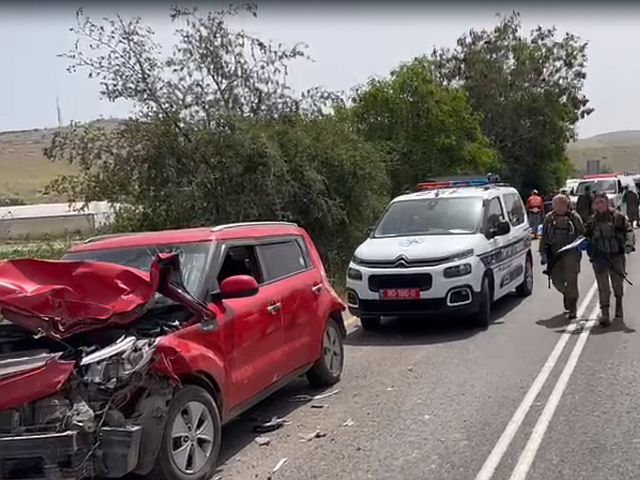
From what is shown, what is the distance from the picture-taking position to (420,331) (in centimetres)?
1076

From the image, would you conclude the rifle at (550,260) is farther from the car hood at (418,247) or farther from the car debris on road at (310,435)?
the car debris on road at (310,435)

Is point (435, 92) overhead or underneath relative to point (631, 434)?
overhead

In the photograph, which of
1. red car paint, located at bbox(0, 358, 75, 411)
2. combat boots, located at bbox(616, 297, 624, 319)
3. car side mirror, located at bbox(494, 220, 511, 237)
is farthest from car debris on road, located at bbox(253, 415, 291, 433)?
car side mirror, located at bbox(494, 220, 511, 237)

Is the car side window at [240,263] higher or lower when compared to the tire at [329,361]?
higher

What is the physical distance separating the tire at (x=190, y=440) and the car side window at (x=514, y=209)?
334 inches

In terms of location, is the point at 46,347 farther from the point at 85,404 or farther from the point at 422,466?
the point at 422,466

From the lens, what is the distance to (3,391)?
4488 millimetres

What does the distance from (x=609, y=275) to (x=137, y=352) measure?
7.46 metres

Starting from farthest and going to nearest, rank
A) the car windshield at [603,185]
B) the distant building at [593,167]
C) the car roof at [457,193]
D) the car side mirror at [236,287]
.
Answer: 1. the distant building at [593,167]
2. the car windshield at [603,185]
3. the car roof at [457,193]
4. the car side mirror at [236,287]

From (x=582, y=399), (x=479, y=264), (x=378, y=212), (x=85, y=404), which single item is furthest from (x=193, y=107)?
(x=85, y=404)

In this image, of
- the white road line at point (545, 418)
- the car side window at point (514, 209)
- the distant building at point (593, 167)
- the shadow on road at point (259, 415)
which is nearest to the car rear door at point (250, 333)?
the shadow on road at point (259, 415)

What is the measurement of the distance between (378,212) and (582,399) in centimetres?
1078

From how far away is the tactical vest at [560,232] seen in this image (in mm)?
11219

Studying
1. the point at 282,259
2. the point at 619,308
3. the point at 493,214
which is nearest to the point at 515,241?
the point at 493,214
